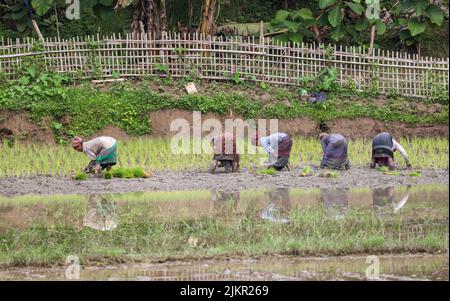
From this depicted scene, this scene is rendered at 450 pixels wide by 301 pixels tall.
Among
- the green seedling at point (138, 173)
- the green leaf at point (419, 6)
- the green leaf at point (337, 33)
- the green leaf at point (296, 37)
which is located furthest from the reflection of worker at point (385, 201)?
the green leaf at point (296, 37)

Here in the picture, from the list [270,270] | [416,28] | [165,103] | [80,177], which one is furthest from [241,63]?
[270,270]

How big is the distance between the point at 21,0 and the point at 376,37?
775 centimetres

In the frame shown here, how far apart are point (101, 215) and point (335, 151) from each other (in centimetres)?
470

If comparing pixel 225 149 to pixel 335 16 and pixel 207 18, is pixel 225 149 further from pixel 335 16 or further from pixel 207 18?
pixel 207 18

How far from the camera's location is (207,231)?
13805 mm

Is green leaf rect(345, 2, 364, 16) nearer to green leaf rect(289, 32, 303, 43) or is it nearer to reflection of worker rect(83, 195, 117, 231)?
green leaf rect(289, 32, 303, 43)

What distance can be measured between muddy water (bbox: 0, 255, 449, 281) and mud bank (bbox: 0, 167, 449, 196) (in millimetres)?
4488

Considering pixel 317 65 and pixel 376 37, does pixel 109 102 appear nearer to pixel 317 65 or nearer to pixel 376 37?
pixel 317 65

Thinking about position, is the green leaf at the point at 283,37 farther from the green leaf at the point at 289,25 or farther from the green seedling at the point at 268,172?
the green seedling at the point at 268,172

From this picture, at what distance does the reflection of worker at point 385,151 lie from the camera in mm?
18250

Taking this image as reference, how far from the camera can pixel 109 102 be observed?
21984 mm

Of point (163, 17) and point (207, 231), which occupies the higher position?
point (163, 17)

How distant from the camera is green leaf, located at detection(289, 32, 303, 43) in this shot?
923 inches
